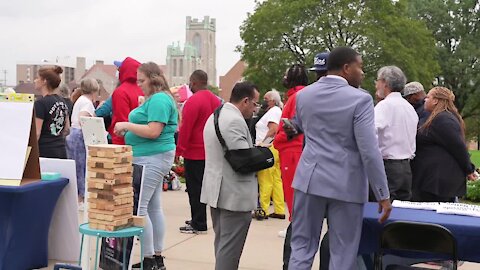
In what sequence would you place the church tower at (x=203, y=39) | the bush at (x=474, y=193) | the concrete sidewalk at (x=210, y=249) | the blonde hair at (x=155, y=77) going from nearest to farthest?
the blonde hair at (x=155, y=77)
the concrete sidewalk at (x=210, y=249)
the bush at (x=474, y=193)
the church tower at (x=203, y=39)

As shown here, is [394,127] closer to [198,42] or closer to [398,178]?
[398,178]

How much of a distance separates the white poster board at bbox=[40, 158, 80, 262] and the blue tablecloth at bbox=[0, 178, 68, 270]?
0.09 metres

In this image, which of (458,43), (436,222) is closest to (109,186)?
(436,222)

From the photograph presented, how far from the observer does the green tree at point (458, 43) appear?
47.4 m

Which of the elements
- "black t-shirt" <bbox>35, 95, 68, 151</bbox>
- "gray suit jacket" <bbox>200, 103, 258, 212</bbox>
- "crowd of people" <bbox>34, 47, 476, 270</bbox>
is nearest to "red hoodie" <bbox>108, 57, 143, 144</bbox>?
"crowd of people" <bbox>34, 47, 476, 270</bbox>

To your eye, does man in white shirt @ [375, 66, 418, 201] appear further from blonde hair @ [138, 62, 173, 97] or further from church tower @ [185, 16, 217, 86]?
church tower @ [185, 16, 217, 86]

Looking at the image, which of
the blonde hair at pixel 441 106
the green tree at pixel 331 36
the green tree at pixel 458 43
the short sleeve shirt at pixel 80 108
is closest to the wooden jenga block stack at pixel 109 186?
the blonde hair at pixel 441 106

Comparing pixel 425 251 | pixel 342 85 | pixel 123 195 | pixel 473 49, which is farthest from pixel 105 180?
pixel 473 49

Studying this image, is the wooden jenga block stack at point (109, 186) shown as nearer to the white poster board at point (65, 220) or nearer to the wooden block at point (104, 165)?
the wooden block at point (104, 165)

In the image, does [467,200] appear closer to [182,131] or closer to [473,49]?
[182,131]

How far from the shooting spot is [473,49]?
47.5 meters

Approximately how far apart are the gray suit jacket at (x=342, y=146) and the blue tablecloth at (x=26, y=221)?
7.02 ft

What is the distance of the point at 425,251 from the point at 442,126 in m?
2.10

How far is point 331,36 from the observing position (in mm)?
38281
